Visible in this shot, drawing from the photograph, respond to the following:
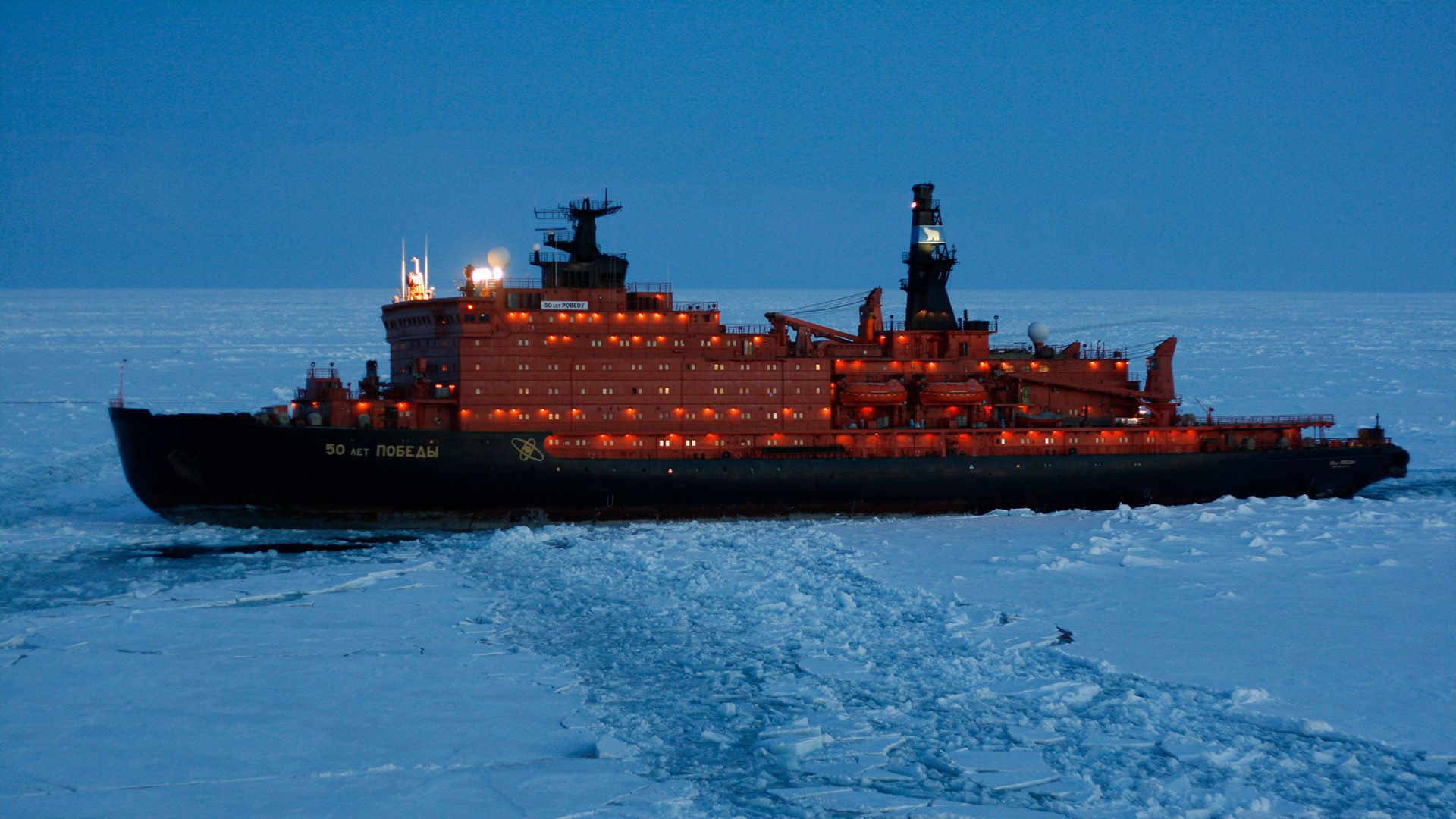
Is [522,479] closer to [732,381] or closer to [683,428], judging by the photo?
[683,428]

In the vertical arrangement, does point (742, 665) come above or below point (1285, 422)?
below

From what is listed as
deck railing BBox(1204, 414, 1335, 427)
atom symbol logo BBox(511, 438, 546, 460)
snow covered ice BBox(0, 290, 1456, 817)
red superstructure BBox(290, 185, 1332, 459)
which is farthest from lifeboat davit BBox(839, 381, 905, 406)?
deck railing BBox(1204, 414, 1335, 427)

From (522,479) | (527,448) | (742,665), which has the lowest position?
(742,665)

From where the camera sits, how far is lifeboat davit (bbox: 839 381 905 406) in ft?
89.6

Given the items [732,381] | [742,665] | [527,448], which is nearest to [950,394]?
[732,381]

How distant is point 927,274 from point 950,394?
397 cm

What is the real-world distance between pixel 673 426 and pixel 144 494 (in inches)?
474

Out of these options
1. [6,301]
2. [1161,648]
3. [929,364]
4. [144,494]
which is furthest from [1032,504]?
[6,301]

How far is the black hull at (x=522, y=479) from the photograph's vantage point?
23078mm

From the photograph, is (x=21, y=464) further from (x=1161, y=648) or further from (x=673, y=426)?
(x=1161, y=648)

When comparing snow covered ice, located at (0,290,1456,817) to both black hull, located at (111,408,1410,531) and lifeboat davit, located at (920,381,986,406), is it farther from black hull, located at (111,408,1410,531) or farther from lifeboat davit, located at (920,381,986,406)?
lifeboat davit, located at (920,381,986,406)

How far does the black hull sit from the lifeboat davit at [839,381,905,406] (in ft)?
6.35

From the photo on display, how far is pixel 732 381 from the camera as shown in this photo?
26.4 m

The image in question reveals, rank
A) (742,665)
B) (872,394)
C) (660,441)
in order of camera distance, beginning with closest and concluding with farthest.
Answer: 1. (742,665)
2. (660,441)
3. (872,394)
